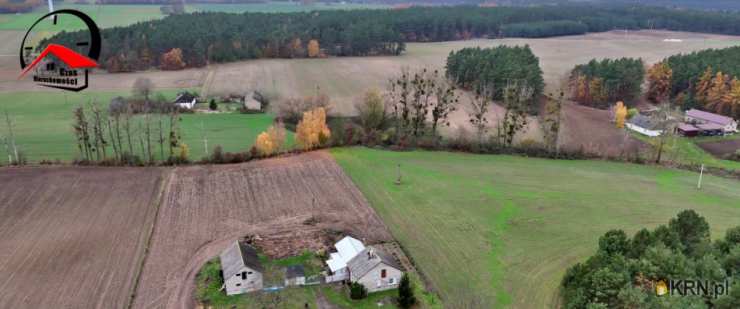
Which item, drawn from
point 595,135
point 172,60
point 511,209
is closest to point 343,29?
point 172,60

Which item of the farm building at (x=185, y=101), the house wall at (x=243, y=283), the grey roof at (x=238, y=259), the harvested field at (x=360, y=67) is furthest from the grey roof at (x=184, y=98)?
the house wall at (x=243, y=283)

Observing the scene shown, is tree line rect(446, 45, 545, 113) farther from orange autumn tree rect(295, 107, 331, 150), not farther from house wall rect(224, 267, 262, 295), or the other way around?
house wall rect(224, 267, 262, 295)

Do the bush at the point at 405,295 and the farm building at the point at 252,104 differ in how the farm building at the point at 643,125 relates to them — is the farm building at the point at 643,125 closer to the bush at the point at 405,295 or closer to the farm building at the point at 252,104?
the farm building at the point at 252,104

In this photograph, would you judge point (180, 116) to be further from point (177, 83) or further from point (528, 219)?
point (528, 219)

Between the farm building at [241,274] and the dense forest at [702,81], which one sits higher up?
the dense forest at [702,81]

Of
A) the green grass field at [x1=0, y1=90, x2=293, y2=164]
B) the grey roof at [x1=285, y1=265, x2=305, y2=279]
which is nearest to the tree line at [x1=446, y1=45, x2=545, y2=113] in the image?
the green grass field at [x1=0, y1=90, x2=293, y2=164]

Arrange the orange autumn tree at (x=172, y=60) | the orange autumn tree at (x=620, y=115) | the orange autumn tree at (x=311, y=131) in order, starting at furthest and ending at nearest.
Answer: the orange autumn tree at (x=172, y=60)
the orange autumn tree at (x=620, y=115)
the orange autumn tree at (x=311, y=131)
